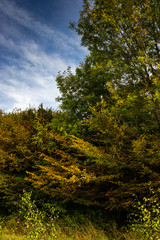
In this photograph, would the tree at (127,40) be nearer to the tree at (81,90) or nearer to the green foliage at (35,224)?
the tree at (81,90)

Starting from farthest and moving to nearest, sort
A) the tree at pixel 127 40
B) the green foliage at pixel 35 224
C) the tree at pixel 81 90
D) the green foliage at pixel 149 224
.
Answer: the tree at pixel 81 90, the tree at pixel 127 40, the green foliage at pixel 35 224, the green foliage at pixel 149 224

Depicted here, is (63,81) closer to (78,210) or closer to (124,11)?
(124,11)

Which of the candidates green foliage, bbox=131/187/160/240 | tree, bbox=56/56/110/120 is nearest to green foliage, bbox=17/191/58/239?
green foliage, bbox=131/187/160/240

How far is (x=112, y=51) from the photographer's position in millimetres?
8008

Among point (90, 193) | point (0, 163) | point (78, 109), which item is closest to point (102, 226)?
point (90, 193)

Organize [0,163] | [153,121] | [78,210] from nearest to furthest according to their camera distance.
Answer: [153,121], [78,210], [0,163]

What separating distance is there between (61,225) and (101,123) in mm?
5403

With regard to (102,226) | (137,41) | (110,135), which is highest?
(137,41)

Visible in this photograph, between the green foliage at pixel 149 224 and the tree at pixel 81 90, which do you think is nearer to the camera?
the green foliage at pixel 149 224

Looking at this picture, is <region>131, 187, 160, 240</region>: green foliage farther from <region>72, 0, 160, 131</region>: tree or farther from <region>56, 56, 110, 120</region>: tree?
<region>56, 56, 110, 120</region>: tree

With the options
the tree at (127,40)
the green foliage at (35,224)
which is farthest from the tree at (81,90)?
the green foliage at (35,224)

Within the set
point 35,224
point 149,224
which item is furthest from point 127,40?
point 35,224

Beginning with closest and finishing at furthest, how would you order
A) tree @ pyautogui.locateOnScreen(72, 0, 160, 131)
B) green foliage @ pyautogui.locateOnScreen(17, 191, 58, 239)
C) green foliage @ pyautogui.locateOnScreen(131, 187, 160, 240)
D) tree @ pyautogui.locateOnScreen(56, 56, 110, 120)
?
green foliage @ pyautogui.locateOnScreen(131, 187, 160, 240), green foliage @ pyautogui.locateOnScreen(17, 191, 58, 239), tree @ pyautogui.locateOnScreen(72, 0, 160, 131), tree @ pyautogui.locateOnScreen(56, 56, 110, 120)

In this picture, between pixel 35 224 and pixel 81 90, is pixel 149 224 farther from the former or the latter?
pixel 81 90
